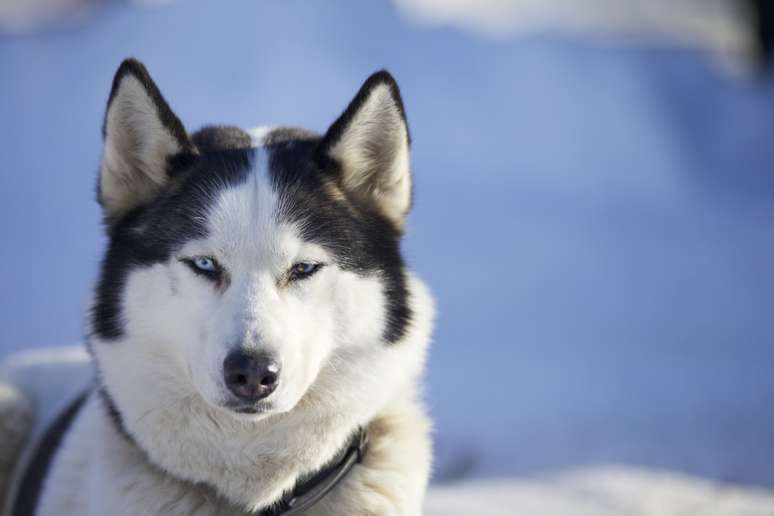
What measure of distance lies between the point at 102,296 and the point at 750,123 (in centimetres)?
958

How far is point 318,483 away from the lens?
2.15 meters

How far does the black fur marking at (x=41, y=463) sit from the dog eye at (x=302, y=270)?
1.11 m

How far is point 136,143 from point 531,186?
6.63 m

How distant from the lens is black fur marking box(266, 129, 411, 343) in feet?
6.90

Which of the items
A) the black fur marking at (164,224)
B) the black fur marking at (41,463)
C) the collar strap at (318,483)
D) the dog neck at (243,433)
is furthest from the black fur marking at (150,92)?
the black fur marking at (41,463)

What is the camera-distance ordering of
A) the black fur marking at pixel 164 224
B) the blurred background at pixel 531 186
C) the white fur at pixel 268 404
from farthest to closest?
the blurred background at pixel 531 186, the black fur marking at pixel 164 224, the white fur at pixel 268 404

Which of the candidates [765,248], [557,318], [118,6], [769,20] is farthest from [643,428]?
[769,20]

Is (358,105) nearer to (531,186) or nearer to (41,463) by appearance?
(41,463)

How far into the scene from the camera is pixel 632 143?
9227 millimetres

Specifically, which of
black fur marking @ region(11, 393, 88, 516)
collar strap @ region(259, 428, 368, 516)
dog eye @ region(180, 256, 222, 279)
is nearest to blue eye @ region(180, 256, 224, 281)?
dog eye @ region(180, 256, 222, 279)

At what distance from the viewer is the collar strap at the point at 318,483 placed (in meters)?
2.12

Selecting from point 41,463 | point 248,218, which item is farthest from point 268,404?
point 41,463

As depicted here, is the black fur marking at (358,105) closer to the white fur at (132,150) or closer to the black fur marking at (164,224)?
the black fur marking at (164,224)

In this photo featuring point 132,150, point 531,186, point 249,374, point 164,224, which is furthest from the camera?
point 531,186
